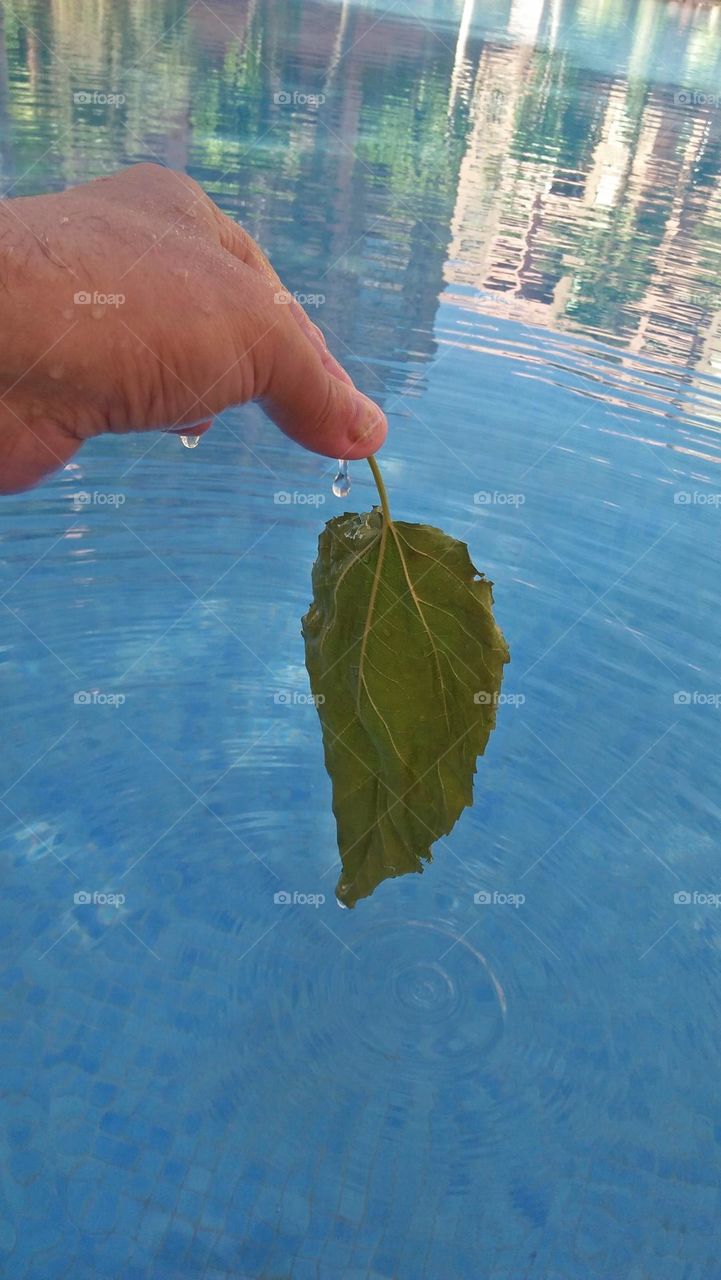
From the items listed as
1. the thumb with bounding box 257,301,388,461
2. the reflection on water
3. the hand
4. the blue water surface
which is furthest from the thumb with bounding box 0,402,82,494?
the reflection on water

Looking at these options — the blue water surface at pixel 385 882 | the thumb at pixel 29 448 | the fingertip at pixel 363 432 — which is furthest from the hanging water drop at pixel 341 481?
the blue water surface at pixel 385 882

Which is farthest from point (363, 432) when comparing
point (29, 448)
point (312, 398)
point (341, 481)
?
point (29, 448)

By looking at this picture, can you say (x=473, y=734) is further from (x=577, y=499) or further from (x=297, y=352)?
(x=577, y=499)

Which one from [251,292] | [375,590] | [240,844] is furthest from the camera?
[240,844]

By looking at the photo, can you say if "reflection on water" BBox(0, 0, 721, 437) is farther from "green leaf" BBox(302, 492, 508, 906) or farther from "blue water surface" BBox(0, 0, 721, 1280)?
"green leaf" BBox(302, 492, 508, 906)

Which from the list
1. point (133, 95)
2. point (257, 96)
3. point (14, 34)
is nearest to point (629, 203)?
point (257, 96)

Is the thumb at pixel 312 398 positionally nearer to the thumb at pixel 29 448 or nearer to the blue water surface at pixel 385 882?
the thumb at pixel 29 448

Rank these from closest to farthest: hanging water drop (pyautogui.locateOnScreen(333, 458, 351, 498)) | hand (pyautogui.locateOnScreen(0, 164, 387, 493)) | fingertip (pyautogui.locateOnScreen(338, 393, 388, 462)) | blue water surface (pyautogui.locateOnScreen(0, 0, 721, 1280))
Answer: hand (pyautogui.locateOnScreen(0, 164, 387, 493)), fingertip (pyautogui.locateOnScreen(338, 393, 388, 462)), hanging water drop (pyautogui.locateOnScreen(333, 458, 351, 498)), blue water surface (pyautogui.locateOnScreen(0, 0, 721, 1280))
